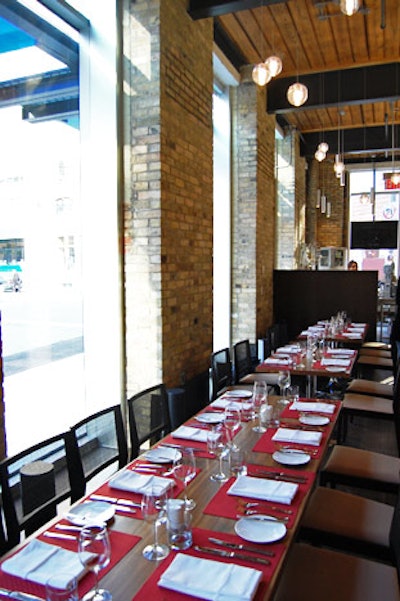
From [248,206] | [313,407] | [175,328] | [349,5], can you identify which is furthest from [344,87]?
[313,407]

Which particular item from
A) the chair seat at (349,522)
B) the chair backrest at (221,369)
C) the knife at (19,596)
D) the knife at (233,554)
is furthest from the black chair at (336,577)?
the chair backrest at (221,369)

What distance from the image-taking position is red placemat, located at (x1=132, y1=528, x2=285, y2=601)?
4.63ft

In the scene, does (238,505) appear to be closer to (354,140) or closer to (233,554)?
(233,554)

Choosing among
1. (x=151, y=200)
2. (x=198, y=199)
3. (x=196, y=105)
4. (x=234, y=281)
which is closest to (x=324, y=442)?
(x=151, y=200)

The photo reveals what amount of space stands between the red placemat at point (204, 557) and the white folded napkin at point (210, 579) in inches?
0.8

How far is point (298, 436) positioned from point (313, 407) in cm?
59

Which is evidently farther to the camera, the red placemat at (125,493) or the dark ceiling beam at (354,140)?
the dark ceiling beam at (354,140)

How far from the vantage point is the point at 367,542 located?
221 centimetres

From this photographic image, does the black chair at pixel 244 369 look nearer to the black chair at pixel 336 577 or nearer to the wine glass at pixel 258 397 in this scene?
the wine glass at pixel 258 397

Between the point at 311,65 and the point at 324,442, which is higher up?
the point at 311,65

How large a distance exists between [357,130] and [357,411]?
7.92 m

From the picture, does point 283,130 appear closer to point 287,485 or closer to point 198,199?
point 198,199

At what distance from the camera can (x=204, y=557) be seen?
158 cm

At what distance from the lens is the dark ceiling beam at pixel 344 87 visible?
6734 mm
